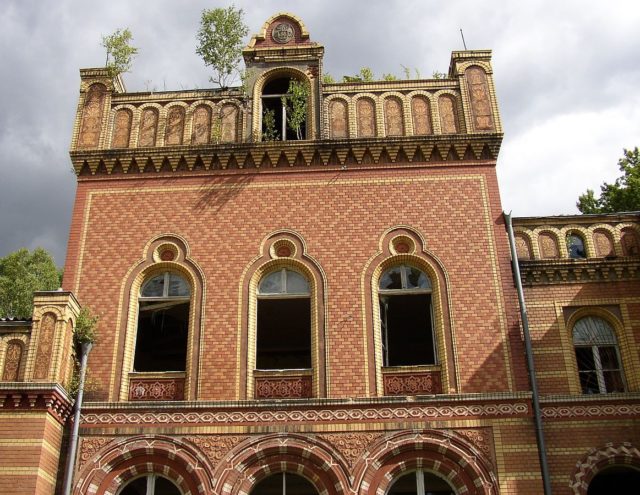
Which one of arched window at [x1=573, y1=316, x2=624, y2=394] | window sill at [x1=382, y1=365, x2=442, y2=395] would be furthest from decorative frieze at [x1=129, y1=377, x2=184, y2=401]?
arched window at [x1=573, y1=316, x2=624, y2=394]

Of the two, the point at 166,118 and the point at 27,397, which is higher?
the point at 166,118

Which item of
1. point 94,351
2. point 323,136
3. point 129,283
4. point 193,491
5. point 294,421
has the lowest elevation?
point 193,491

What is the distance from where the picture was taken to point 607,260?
19.8m

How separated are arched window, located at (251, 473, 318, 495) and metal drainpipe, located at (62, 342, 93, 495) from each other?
370cm

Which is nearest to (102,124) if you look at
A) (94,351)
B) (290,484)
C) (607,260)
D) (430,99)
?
(94,351)

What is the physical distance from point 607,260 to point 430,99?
597 cm

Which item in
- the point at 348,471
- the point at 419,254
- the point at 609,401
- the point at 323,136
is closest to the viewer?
the point at 348,471

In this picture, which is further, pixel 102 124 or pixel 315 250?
pixel 102 124

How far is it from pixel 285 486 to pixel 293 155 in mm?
7988

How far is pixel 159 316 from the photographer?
1969 centimetres

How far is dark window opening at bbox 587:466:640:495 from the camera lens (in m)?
18.8

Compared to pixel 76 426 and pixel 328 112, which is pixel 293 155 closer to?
pixel 328 112

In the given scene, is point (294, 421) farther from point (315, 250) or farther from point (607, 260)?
point (607, 260)

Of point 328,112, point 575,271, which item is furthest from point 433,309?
point 328,112
